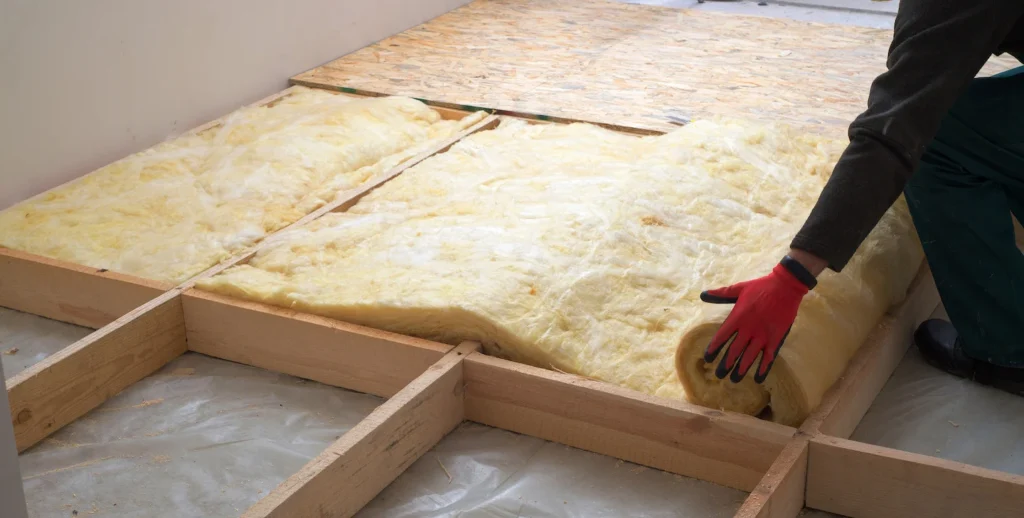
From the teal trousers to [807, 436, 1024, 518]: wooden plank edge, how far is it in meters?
0.55

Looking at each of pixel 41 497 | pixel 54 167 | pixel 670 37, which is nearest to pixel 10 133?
pixel 54 167

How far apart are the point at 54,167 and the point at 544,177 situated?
1539 mm

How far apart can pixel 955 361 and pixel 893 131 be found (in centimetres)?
80

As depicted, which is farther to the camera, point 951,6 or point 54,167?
point 54,167

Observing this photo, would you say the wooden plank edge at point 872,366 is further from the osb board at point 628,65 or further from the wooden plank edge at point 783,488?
the osb board at point 628,65

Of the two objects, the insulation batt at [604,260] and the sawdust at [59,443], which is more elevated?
the insulation batt at [604,260]

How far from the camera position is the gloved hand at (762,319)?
1.76 meters

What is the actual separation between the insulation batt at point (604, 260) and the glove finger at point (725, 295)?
5 cm

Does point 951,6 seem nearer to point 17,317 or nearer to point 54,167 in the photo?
point 17,317

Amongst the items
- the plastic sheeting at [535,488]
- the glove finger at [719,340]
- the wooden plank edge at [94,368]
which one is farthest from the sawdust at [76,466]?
the glove finger at [719,340]

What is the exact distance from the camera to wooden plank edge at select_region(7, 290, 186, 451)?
2020 millimetres

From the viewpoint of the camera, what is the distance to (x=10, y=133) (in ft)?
9.48

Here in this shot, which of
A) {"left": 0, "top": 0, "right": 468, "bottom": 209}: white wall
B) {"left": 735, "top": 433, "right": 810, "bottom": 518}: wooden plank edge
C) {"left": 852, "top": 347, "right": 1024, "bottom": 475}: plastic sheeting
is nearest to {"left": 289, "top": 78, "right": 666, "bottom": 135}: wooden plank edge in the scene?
{"left": 0, "top": 0, "right": 468, "bottom": 209}: white wall

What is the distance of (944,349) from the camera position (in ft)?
7.43
